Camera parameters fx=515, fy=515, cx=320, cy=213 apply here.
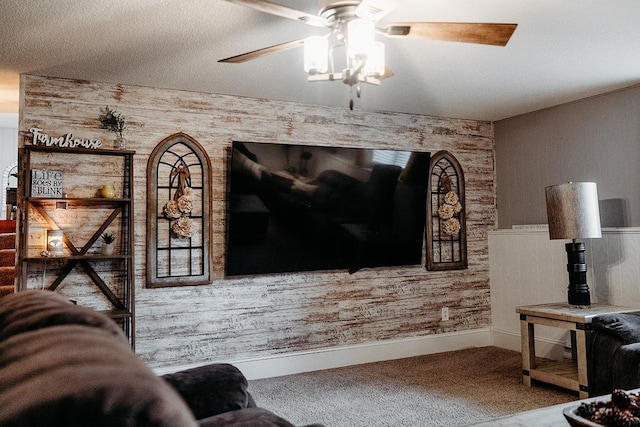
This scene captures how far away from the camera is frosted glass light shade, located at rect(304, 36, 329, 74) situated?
7.49ft

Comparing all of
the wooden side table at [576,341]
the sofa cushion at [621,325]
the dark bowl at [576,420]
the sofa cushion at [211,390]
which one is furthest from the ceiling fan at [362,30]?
the wooden side table at [576,341]

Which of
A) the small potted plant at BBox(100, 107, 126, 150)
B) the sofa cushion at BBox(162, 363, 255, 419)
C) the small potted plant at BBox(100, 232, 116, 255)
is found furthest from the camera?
the small potted plant at BBox(100, 107, 126, 150)

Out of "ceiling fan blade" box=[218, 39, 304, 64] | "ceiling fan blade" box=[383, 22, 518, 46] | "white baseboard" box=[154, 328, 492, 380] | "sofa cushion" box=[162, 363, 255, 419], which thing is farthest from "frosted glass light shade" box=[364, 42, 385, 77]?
"white baseboard" box=[154, 328, 492, 380]

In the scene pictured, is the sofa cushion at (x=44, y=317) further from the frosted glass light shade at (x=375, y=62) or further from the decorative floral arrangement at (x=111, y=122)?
the decorative floral arrangement at (x=111, y=122)

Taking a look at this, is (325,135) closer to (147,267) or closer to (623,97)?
(147,267)

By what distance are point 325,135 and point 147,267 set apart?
2.00m

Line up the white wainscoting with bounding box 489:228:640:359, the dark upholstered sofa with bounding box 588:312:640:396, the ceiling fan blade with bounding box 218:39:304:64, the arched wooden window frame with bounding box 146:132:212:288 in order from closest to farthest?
the ceiling fan blade with bounding box 218:39:304:64 < the dark upholstered sofa with bounding box 588:312:640:396 < the arched wooden window frame with bounding box 146:132:212:288 < the white wainscoting with bounding box 489:228:640:359

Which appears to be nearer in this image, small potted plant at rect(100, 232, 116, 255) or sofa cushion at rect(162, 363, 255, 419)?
sofa cushion at rect(162, 363, 255, 419)

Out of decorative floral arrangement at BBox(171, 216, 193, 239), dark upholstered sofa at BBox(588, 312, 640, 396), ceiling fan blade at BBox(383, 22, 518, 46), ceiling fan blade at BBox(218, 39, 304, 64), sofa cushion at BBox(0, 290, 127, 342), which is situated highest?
ceiling fan blade at BBox(218, 39, 304, 64)

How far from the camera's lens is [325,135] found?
192 inches

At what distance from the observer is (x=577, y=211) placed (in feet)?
13.0

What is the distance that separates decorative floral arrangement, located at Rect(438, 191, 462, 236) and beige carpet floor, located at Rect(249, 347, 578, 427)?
1.29m

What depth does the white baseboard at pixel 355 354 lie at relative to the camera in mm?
4457

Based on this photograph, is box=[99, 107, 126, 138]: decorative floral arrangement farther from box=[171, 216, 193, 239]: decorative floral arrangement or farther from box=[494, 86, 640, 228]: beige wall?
box=[494, 86, 640, 228]: beige wall
